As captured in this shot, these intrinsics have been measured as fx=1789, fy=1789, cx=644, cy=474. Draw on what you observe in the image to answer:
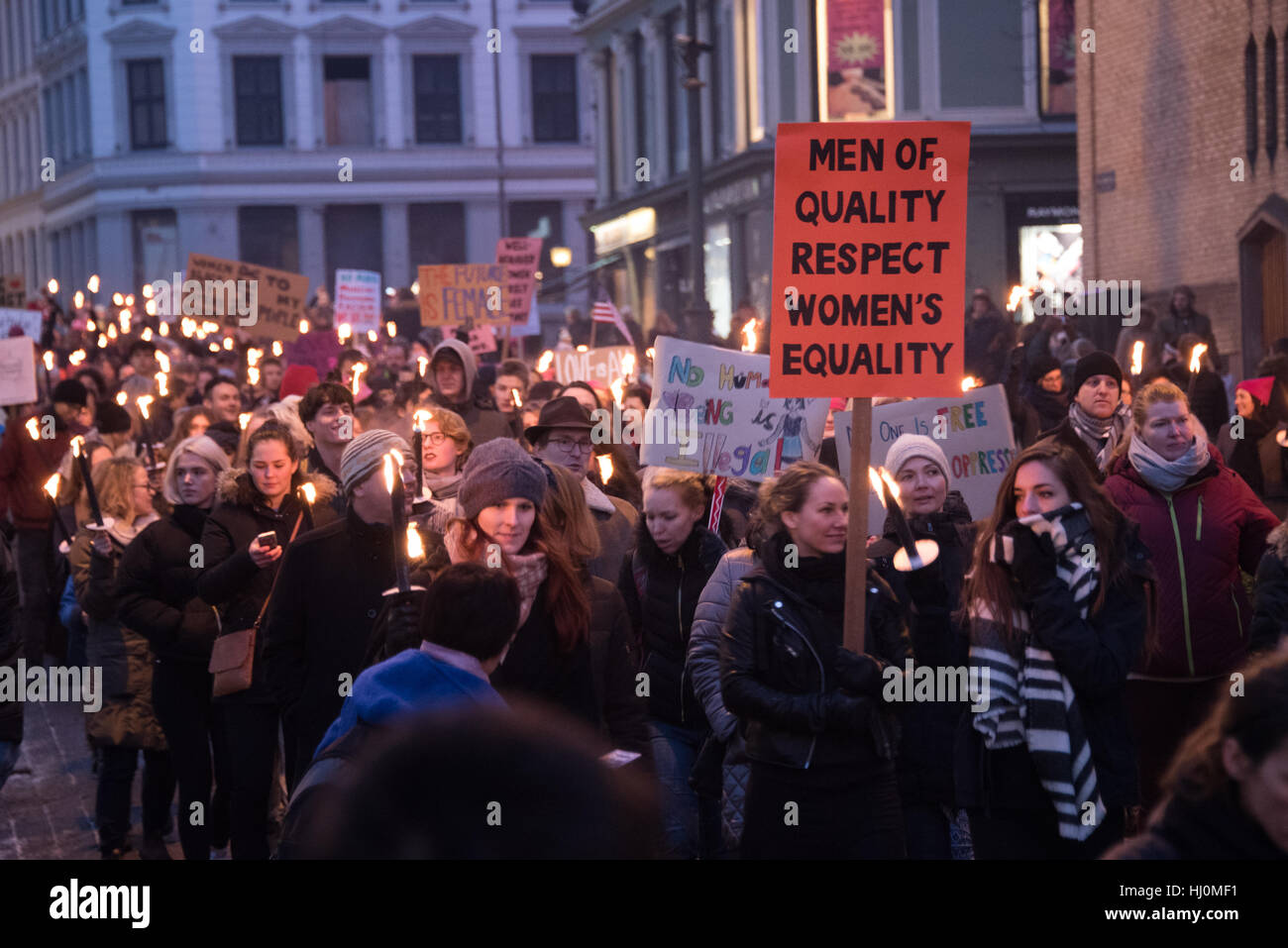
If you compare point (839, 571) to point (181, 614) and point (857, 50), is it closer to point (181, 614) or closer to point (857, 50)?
point (181, 614)

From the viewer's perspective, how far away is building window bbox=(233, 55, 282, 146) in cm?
5828

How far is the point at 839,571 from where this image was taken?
16.4ft

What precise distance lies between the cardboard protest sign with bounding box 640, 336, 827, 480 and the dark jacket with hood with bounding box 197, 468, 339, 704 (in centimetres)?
173

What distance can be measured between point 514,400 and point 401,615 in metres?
7.07

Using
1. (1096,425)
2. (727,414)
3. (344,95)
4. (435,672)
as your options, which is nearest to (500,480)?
(435,672)

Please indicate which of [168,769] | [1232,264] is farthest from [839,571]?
[1232,264]

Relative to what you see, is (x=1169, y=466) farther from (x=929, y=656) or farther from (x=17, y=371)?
(x=17, y=371)

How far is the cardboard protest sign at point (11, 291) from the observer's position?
23.2m

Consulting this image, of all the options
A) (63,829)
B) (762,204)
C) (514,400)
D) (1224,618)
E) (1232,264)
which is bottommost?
(63,829)

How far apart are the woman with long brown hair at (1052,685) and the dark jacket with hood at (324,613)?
185cm

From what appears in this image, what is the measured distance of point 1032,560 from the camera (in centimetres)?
480

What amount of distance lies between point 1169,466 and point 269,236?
55.5m

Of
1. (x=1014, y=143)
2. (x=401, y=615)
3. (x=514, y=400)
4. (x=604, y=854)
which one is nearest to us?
(x=604, y=854)

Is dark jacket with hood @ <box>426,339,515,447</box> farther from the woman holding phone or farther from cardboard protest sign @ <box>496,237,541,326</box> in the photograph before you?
cardboard protest sign @ <box>496,237,541,326</box>
